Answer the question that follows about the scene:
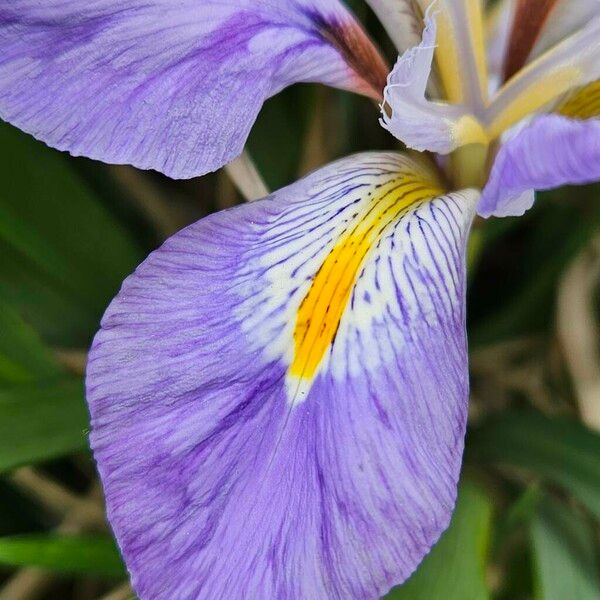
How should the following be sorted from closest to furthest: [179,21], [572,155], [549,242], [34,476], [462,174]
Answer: [572,155], [179,21], [462,174], [34,476], [549,242]

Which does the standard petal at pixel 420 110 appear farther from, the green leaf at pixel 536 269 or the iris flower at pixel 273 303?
the green leaf at pixel 536 269

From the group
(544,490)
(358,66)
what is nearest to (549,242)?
(544,490)

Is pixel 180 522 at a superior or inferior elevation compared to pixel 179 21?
inferior

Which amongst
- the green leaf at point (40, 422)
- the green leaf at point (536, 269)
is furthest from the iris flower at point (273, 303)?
the green leaf at point (536, 269)

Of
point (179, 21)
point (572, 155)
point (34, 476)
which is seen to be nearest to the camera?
point (572, 155)

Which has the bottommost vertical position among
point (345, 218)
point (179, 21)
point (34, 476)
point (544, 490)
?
point (544, 490)

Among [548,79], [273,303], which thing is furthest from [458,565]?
[548,79]

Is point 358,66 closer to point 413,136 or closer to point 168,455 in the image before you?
point 413,136
